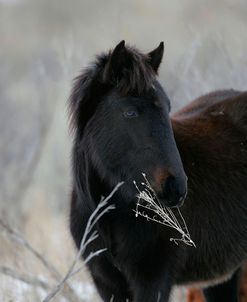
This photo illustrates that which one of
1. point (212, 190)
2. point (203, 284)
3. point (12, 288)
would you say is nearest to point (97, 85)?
point (212, 190)

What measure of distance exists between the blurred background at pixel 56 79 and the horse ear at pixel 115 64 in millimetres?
615

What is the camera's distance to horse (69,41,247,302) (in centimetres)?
432

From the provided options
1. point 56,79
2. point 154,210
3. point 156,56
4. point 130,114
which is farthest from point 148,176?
point 56,79

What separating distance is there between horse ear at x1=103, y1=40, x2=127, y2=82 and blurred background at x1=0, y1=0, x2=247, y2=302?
0.61 metres

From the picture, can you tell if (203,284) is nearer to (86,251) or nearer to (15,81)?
(86,251)

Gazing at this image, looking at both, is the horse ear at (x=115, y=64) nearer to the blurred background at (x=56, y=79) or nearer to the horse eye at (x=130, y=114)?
the horse eye at (x=130, y=114)

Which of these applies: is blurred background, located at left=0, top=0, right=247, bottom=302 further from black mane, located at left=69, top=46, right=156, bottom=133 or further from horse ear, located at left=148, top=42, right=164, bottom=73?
horse ear, located at left=148, top=42, right=164, bottom=73

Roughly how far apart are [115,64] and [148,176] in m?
0.74

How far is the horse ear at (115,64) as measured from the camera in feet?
14.6

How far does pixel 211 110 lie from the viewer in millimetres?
5477

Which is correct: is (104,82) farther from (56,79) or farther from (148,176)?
(56,79)

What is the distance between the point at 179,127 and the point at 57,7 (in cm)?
2073

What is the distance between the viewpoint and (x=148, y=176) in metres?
4.23

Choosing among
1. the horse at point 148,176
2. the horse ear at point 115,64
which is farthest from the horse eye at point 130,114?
the horse ear at point 115,64
